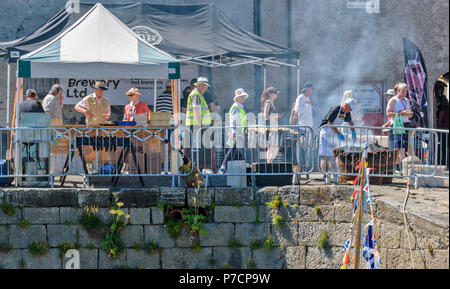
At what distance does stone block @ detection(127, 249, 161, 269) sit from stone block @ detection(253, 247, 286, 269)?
4.43ft

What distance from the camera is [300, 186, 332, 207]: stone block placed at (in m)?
8.40

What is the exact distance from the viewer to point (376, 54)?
52.0 ft

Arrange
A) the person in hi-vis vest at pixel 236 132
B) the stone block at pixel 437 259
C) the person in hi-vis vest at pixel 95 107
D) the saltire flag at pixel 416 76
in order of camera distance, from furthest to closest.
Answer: the saltire flag at pixel 416 76, the person in hi-vis vest at pixel 95 107, the person in hi-vis vest at pixel 236 132, the stone block at pixel 437 259

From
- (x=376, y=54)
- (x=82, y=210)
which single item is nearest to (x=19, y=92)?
(x=82, y=210)

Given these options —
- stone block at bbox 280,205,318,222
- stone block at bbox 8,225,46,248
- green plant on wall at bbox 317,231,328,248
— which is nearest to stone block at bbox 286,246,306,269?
green plant on wall at bbox 317,231,328,248

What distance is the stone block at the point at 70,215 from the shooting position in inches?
324

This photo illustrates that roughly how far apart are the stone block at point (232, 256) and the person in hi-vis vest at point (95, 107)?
3046mm

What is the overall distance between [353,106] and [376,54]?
618 cm

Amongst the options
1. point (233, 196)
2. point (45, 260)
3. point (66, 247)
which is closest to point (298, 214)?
point (233, 196)

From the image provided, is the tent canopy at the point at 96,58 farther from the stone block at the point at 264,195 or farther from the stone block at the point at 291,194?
the stone block at the point at 291,194

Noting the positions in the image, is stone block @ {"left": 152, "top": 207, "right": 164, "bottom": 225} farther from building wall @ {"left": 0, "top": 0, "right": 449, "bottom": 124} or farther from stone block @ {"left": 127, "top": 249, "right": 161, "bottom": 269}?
building wall @ {"left": 0, "top": 0, "right": 449, "bottom": 124}

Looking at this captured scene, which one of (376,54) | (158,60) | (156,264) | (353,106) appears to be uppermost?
(376,54)

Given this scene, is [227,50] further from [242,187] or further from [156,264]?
[156,264]

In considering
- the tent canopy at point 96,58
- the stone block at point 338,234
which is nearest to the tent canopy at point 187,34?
the tent canopy at point 96,58
